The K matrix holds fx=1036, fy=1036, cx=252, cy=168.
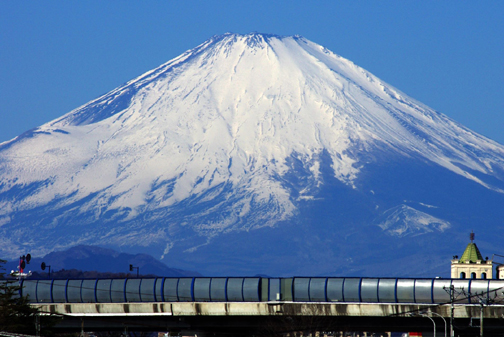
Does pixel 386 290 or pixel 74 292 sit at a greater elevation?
pixel 74 292

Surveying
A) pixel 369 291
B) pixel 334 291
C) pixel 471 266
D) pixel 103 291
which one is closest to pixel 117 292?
pixel 103 291

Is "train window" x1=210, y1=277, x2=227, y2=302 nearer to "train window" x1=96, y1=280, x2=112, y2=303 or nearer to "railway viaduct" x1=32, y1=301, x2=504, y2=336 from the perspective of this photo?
"railway viaduct" x1=32, y1=301, x2=504, y2=336

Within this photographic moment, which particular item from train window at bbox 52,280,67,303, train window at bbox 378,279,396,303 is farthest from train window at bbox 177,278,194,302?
train window at bbox 378,279,396,303

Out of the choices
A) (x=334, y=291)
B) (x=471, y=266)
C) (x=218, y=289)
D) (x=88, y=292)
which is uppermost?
(x=471, y=266)

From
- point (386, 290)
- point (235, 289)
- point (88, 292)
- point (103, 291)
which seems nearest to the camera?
point (386, 290)

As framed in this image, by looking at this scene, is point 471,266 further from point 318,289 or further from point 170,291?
point 170,291

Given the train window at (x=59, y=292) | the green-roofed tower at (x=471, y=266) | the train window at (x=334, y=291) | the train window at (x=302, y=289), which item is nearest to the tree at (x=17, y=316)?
the train window at (x=59, y=292)

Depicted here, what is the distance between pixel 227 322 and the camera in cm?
8144

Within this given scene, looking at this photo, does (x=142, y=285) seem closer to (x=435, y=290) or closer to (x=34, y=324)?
(x=34, y=324)

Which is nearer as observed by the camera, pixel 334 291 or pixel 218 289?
pixel 334 291

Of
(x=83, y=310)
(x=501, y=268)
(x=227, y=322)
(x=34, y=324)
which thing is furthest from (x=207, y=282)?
(x=501, y=268)

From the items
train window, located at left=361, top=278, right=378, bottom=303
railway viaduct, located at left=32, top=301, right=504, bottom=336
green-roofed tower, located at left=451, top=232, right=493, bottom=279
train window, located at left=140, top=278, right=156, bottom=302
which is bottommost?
railway viaduct, located at left=32, top=301, right=504, bottom=336

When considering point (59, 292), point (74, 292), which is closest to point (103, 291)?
point (74, 292)

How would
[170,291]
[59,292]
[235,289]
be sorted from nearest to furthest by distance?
[235,289], [170,291], [59,292]
